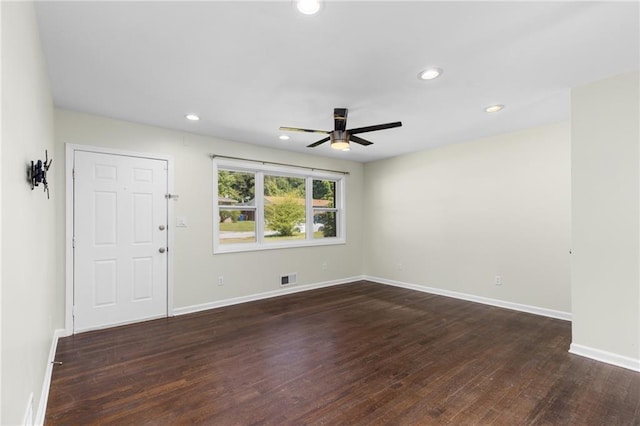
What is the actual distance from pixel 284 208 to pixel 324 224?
996 mm

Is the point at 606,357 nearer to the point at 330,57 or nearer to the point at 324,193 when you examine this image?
the point at 330,57

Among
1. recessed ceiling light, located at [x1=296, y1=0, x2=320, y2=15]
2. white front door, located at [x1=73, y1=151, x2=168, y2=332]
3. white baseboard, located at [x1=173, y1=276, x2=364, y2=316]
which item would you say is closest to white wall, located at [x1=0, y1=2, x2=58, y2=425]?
recessed ceiling light, located at [x1=296, y1=0, x2=320, y2=15]

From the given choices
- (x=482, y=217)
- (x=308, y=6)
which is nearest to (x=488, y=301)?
(x=482, y=217)

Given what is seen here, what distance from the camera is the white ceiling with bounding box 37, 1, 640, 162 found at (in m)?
1.89

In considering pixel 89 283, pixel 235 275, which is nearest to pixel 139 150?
pixel 89 283

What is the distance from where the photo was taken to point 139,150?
397cm

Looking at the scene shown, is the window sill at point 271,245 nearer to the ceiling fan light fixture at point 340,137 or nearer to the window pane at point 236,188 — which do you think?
the window pane at point 236,188

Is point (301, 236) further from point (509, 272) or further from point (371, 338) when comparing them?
point (509, 272)

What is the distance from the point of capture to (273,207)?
5434 millimetres

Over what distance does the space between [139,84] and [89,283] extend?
235 centimetres

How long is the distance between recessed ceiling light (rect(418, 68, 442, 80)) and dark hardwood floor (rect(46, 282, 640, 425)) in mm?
2500

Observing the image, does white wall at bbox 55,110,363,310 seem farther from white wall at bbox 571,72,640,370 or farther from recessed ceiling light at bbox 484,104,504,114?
white wall at bbox 571,72,640,370

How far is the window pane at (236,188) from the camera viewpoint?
482 cm

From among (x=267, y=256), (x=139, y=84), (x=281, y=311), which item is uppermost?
(x=139, y=84)
